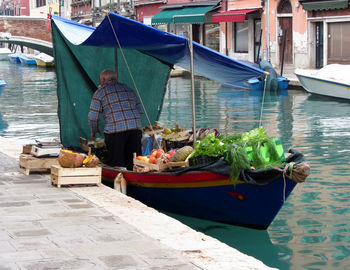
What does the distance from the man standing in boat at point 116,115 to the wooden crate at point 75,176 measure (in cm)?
70

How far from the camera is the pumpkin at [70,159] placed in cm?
715

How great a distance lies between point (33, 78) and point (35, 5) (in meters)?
40.7

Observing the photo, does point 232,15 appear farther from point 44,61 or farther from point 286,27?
point 44,61

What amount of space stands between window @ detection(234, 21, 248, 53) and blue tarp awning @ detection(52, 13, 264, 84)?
24.4m

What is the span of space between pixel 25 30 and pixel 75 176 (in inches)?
1604

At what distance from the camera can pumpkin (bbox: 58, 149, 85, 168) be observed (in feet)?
23.5

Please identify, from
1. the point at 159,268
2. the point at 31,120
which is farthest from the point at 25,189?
the point at 31,120

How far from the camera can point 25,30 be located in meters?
46.2

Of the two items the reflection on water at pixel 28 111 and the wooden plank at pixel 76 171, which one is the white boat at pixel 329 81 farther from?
the wooden plank at pixel 76 171

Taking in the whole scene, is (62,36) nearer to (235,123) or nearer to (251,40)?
(235,123)

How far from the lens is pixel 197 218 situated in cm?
707

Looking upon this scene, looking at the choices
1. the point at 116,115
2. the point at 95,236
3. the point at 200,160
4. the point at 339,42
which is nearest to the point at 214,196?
the point at 200,160

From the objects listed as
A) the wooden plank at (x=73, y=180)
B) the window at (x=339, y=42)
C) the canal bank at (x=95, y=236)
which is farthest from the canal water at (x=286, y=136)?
the window at (x=339, y=42)

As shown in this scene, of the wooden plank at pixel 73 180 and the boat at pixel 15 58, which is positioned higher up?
the boat at pixel 15 58
